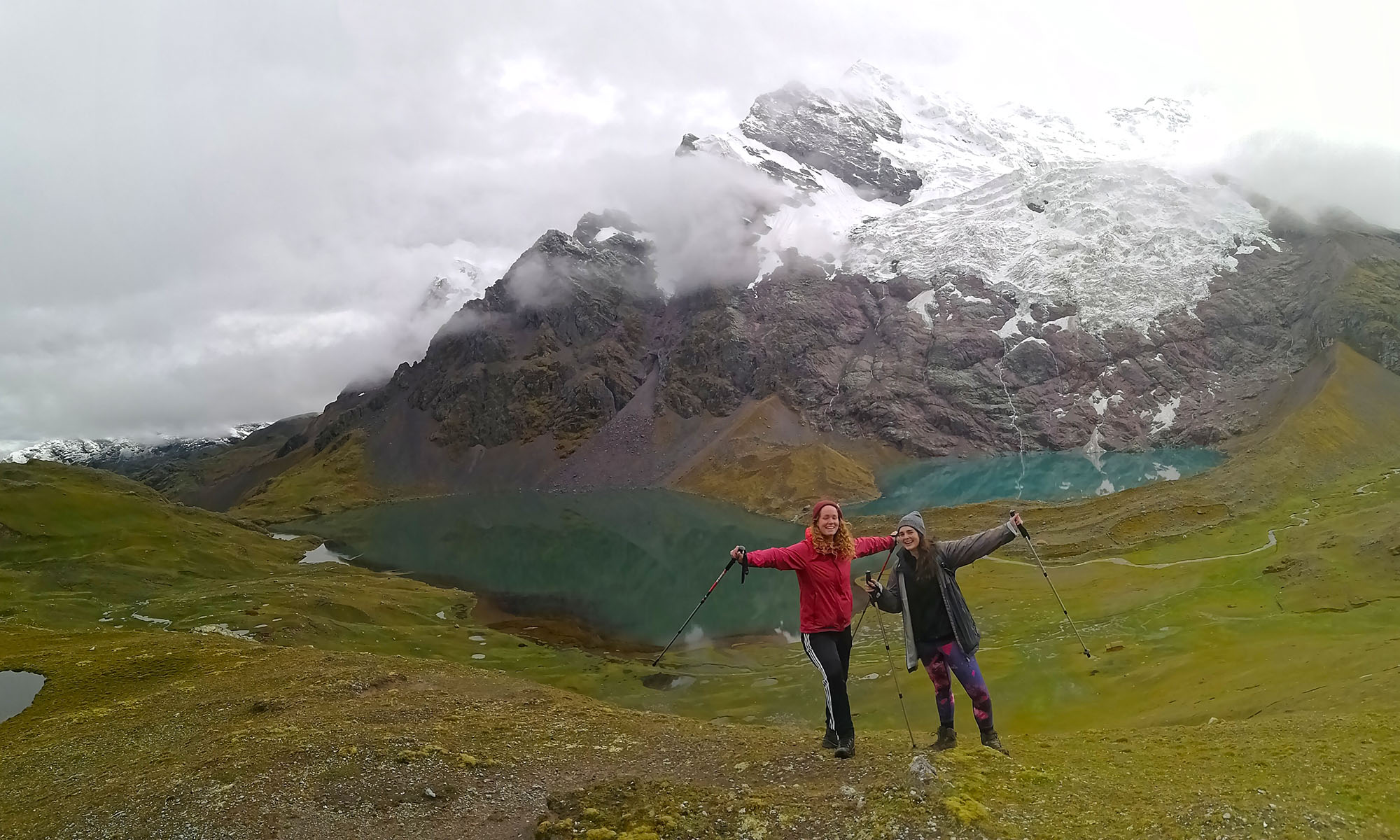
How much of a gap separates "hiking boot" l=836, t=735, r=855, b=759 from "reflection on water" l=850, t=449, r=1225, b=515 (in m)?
146

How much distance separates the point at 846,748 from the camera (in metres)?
13.9

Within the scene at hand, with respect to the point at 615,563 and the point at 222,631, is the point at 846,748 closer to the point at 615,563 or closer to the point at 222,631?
the point at 222,631

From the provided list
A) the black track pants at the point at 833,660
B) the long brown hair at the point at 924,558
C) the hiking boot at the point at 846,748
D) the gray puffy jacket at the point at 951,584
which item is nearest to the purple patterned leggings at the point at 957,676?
the gray puffy jacket at the point at 951,584

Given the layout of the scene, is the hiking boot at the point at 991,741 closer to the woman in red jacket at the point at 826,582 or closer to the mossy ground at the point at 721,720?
the mossy ground at the point at 721,720

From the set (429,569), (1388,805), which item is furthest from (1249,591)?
(429,569)

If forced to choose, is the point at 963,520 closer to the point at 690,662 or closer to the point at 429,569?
the point at 690,662

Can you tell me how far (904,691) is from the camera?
1519 inches

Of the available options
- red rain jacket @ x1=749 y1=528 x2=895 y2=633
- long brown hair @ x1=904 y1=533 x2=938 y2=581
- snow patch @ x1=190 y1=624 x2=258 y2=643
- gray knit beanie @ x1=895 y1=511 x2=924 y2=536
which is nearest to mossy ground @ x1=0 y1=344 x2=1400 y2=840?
snow patch @ x1=190 y1=624 x2=258 y2=643

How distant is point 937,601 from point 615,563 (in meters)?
116

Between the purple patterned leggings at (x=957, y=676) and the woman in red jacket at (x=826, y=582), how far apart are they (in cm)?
164

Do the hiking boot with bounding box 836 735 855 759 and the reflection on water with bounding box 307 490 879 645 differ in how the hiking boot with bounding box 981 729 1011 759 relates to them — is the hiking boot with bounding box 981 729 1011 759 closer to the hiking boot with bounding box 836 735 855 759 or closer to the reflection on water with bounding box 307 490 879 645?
the hiking boot with bounding box 836 735 855 759

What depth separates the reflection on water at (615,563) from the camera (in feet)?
271

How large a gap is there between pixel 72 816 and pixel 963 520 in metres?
123

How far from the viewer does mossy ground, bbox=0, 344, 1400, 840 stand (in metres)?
11.6
